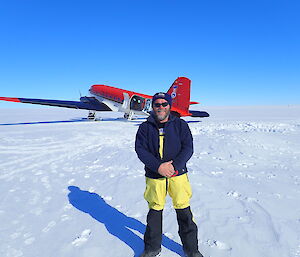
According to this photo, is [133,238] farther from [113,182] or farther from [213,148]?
[213,148]

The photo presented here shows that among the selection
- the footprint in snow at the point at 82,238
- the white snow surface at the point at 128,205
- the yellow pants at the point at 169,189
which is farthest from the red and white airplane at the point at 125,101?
the yellow pants at the point at 169,189

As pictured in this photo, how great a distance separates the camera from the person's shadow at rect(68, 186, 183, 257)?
2885mm

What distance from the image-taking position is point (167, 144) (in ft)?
8.45

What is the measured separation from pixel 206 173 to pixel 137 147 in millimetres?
3687

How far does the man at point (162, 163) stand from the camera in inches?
100.0

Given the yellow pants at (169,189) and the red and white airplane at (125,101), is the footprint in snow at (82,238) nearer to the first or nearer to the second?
the yellow pants at (169,189)

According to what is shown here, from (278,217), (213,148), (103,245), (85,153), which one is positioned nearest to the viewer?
(103,245)

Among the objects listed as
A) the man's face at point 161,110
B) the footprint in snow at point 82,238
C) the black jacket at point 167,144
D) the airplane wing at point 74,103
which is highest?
the airplane wing at point 74,103

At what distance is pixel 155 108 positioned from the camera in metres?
2.59

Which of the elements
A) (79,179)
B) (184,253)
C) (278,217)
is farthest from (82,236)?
(278,217)

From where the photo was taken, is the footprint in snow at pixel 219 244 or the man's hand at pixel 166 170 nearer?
the man's hand at pixel 166 170

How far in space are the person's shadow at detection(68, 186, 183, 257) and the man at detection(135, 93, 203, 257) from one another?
0.26 m

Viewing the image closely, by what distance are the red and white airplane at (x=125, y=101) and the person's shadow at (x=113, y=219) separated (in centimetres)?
1392

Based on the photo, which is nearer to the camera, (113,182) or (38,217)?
(38,217)
